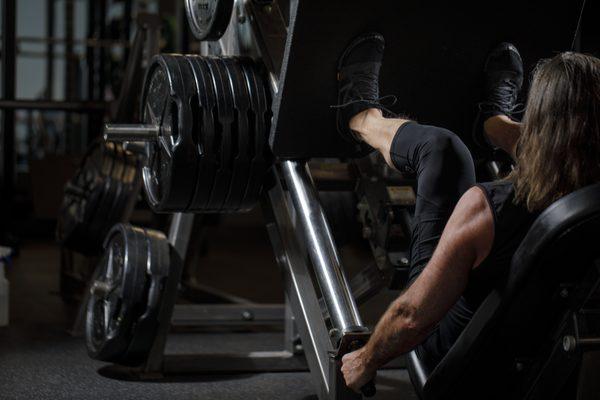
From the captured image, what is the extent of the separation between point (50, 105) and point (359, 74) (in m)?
2.69

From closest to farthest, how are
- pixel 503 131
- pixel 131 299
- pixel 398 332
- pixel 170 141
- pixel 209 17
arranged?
pixel 398 332
pixel 503 131
pixel 170 141
pixel 209 17
pixel 131 299

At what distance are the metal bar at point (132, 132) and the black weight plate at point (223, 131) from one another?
0.65ft

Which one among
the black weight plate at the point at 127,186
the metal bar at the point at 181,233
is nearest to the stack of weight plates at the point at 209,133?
the metal bar at the point at 181,233

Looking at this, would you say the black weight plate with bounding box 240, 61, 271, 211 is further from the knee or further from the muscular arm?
the muscular arm

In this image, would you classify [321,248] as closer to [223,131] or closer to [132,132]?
[223,131]

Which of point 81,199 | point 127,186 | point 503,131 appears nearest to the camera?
point 503,131

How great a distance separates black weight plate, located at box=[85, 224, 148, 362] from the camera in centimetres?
277

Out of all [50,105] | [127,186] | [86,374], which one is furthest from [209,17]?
[50,105]

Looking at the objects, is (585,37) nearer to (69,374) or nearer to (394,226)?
(394,226)

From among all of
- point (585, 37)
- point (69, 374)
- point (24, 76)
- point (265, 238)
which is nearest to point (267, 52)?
point (69, 374)

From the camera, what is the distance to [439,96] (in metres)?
2.41

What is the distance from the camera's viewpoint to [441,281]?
1.62 meters

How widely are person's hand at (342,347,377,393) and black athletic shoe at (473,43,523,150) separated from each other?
2.56 ft

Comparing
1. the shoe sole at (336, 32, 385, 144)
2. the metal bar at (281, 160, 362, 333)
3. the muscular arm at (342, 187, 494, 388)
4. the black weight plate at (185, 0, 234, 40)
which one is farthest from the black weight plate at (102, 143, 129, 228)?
the muscular arm at (342, 187, 494, 388)
